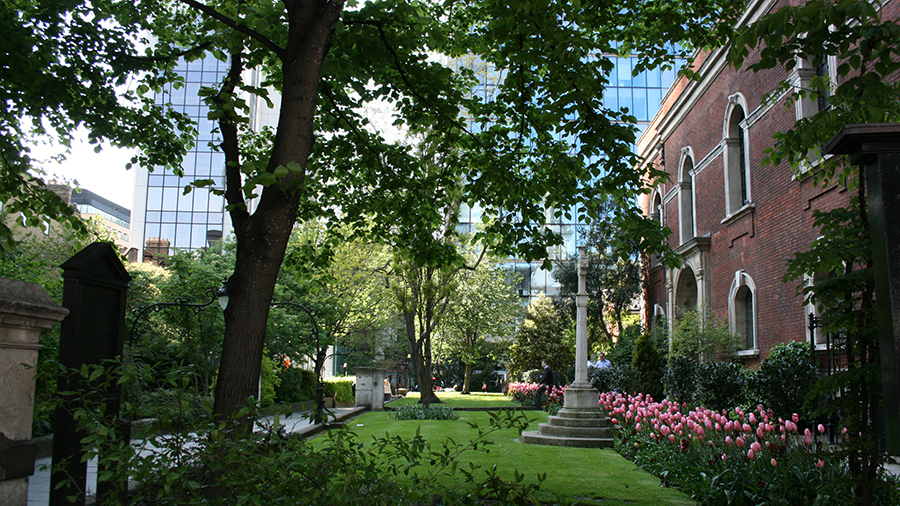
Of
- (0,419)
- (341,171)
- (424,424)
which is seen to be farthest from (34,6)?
(424,424)

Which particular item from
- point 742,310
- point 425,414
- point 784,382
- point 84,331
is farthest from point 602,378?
point 84,331

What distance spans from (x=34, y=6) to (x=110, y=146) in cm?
202

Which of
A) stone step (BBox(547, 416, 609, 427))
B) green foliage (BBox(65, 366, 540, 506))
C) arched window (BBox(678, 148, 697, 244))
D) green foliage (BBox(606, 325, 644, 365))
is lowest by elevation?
stone step (BBox(547, 416, 609, 427))

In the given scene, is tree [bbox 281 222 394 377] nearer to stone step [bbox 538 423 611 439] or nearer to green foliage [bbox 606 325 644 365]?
green foliage [bbox 606 325 644 365]

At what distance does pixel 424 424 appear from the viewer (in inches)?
643

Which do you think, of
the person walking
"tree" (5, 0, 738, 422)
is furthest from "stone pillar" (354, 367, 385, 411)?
"tree" (5, 0, 738, 422)

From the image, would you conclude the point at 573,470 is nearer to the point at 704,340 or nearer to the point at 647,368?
the point at 704,340

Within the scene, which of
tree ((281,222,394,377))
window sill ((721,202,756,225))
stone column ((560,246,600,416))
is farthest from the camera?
tree ((281,222,394,377))

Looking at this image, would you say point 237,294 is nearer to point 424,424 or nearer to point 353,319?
point 424,424

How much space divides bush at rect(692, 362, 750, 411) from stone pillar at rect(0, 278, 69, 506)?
12428 millimetres

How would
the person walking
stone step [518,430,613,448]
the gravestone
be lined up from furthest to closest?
the person walking, stone step [518,430,613,448], the gravestone

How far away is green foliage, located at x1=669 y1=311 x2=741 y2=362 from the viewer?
16.4 m

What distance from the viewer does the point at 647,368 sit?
61.3ft

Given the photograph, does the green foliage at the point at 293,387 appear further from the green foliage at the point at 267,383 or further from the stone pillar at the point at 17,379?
the stone pillar at the point at 17,379
